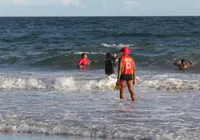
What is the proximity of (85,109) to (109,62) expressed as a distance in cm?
558

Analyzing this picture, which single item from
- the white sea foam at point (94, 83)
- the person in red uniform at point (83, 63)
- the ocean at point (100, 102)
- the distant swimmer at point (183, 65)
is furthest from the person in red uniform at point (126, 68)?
the person in red uniform at point (83, 63)

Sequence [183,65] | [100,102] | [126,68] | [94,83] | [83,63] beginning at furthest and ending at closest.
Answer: [83,63] → [183,65] → [94,83] → [100,102] → [126,68]

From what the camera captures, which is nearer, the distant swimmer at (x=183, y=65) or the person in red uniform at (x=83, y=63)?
the distant swimmer at (x=183, y=65)

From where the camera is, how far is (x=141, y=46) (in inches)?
1198

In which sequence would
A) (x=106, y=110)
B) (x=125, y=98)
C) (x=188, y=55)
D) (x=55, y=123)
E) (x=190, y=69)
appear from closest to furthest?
(x=55, y=123) → (x=106, y=110) → (x=125, y=98) → (x=190, y=69) → (x=188, y=55)

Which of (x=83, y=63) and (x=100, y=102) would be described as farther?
(x=83, y=63)

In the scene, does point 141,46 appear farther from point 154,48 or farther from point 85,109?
point 85,109

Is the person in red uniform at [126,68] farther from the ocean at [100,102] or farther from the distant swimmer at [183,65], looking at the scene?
the distant swimmer at [183,65]

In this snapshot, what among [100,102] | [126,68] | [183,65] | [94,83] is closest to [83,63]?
[183,65]

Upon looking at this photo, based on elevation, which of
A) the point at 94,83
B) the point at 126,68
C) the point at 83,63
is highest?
the point at 83,63

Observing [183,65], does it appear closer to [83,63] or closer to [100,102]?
[83,63]

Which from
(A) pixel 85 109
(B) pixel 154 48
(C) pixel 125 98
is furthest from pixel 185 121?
(B) pixel 154 48

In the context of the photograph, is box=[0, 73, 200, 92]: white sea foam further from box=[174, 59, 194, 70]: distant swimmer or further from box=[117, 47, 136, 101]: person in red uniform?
box=[174, 59, 194, 70]: distant swimmer

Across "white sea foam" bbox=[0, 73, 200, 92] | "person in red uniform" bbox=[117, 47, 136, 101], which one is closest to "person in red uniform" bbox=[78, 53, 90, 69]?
"white sea foam" bbox=[0, 73, 200, 92]
